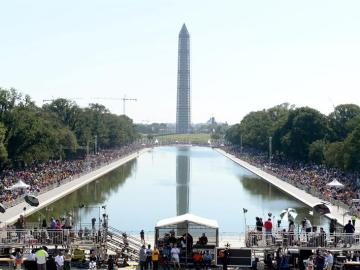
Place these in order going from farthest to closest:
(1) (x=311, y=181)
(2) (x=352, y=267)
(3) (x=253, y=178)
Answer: (3) (x=253, y=178) → (1) (x=311, y=181) → (2) (x=352, y=267)

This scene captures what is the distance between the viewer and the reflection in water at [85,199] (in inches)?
1769

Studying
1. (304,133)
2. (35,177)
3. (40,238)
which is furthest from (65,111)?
(40,238)

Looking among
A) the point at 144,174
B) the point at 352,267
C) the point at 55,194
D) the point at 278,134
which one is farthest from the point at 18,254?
the point at 278,134

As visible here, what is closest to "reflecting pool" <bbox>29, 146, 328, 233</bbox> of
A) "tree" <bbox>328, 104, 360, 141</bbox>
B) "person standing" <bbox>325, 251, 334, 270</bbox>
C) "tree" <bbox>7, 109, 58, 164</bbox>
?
"tree" <bbox>7, 109, 58, 164</bbox>

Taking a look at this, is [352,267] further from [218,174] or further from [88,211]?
[218,174]

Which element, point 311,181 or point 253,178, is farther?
point 253,178

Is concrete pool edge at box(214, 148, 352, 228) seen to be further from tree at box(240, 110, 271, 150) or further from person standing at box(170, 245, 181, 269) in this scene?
tree at box(240, 110, 271, 150)

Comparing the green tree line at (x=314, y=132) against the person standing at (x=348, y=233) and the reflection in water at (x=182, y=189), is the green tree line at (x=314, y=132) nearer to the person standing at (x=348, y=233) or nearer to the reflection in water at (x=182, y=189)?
the reflection in water at (x=182, y=189)

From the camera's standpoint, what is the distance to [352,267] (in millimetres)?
24609

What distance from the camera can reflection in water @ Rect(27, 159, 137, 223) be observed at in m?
44.9

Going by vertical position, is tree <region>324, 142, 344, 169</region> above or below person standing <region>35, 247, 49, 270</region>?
above

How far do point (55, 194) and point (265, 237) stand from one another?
3036 centimetres

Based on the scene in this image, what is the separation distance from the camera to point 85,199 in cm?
5475

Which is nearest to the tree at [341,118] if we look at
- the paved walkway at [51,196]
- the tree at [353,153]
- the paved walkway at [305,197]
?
the paved walkway at [305,197]
